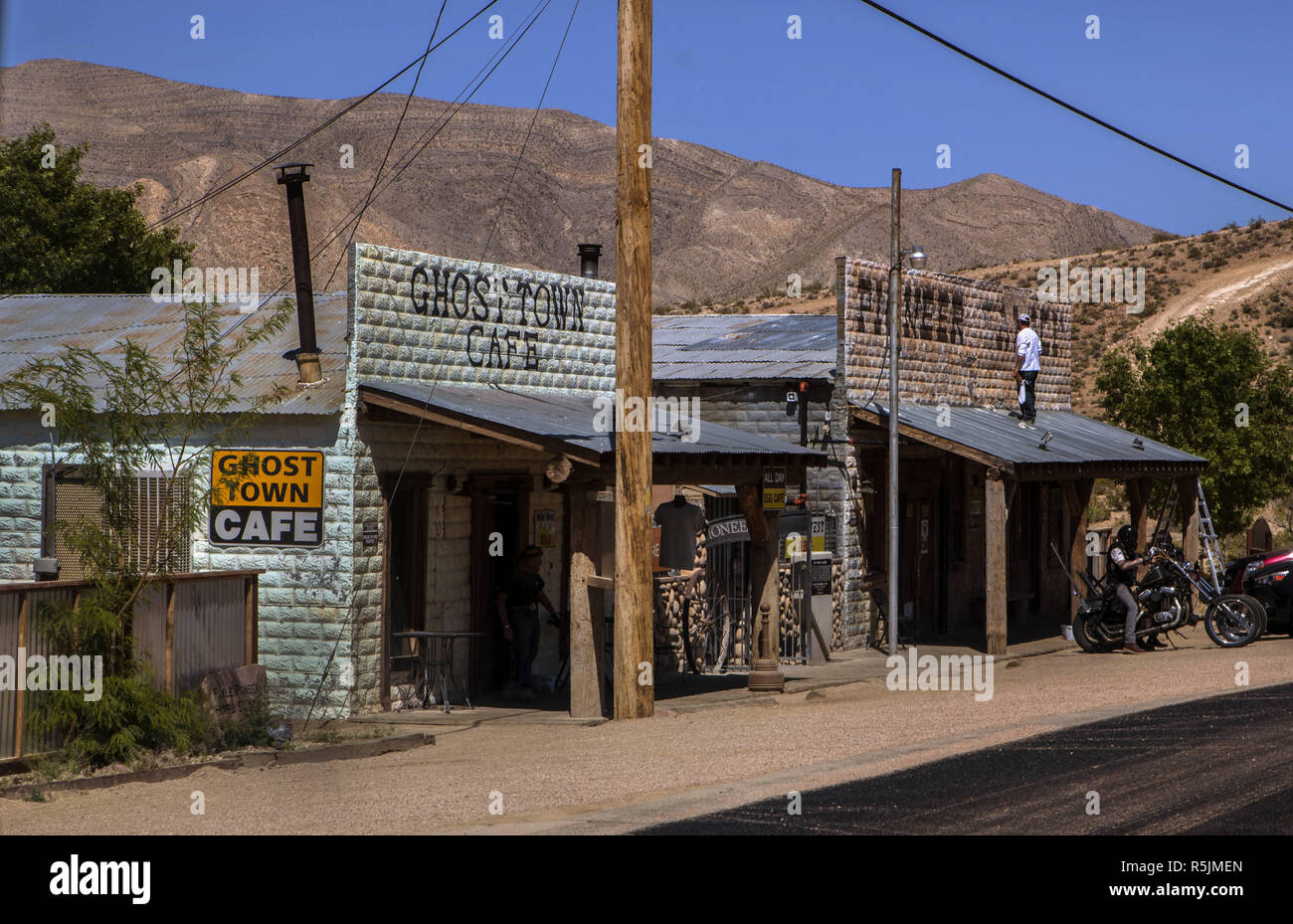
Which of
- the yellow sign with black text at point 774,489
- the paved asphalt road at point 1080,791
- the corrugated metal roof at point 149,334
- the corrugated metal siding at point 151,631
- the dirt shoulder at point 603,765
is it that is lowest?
the dirt shoulder at point 603,765

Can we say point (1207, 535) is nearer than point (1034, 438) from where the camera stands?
No

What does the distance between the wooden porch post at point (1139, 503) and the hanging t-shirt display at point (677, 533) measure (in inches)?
386

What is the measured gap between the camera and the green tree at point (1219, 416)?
32500mm

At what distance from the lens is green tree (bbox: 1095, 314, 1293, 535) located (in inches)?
1280

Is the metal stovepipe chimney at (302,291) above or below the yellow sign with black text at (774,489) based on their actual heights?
above

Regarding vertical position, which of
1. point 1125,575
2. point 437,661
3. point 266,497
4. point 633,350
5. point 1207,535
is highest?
point 633,350

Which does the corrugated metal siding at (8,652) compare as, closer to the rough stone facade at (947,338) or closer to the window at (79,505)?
the window at (79,505)

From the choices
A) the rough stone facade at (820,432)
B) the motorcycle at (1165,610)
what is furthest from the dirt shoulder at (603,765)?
the rough stone facade at (820,432)

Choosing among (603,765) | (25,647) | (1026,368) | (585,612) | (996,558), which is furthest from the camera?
(1026,368)

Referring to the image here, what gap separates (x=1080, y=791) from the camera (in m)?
10.0

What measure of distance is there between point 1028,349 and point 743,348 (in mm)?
4636

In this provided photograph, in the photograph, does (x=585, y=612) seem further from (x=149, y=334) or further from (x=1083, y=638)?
(x=1083, y=638)

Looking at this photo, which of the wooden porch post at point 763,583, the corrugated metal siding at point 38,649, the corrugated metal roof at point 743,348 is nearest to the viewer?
the corrugated metal siding at point 38,649

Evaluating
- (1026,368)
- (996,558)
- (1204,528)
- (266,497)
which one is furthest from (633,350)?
(1204,528)
